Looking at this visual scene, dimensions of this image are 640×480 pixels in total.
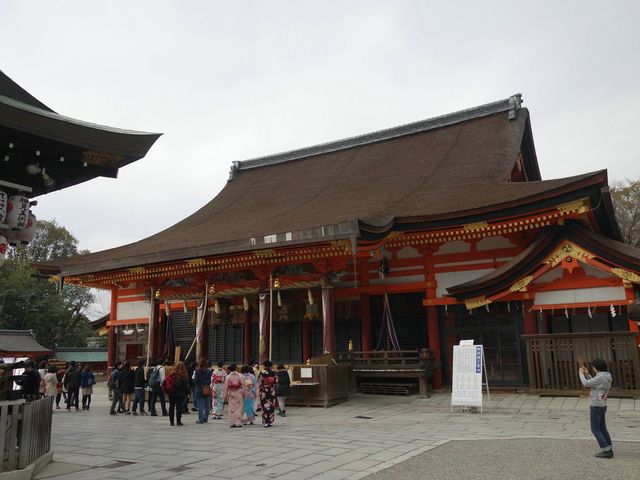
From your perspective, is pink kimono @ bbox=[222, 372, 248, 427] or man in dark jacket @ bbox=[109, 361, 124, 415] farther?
man in dark jacket @ bbox=[109, 361, 124, 415]

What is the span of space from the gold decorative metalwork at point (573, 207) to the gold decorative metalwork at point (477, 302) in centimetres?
279

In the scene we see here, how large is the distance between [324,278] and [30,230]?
7892 millimetres

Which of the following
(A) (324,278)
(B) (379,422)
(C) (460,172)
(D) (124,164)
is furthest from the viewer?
(C) (460,172)

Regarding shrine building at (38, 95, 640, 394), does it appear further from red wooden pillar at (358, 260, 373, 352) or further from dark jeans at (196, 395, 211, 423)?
dark jeans at (196, 395, 211, 423)

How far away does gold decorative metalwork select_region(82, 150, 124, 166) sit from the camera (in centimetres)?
766

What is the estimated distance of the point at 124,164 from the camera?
8.09 meters

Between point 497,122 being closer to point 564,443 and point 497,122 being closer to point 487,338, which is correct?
point 487,338

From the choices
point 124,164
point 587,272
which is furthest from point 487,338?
point 124,164

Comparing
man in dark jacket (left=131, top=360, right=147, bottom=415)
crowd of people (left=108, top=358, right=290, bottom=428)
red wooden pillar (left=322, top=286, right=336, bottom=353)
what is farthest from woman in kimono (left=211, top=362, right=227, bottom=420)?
red wooden pillar (left=322, top=286, right=336, bottom=353)

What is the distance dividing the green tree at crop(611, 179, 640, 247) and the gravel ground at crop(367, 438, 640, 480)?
29.9 metres

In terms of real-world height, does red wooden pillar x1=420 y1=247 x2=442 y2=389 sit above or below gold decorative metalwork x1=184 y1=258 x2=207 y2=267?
below

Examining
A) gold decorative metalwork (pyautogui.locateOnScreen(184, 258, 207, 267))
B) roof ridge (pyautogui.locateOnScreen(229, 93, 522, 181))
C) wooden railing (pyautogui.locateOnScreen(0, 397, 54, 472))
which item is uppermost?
roof ridge (pyautogui.locateOnScreen(229, 93, 522, 181))

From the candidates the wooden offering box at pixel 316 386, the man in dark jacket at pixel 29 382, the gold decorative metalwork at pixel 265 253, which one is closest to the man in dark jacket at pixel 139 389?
the wooden offering box at pixel 316 386

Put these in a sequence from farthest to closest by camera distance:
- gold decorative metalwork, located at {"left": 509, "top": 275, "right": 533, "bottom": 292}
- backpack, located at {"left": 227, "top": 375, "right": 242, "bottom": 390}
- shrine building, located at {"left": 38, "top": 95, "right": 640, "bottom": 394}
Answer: gold decorative metalwork, located at {"left": 509, "top": 275, "right": 533, "bottom": 292} → shrine building, located at {"left": 38, "top": 95, "right": 640, "bottom": 394} → backpack, located at {"left": 227, "top": 375, "right": 242, "bottom": 390}
